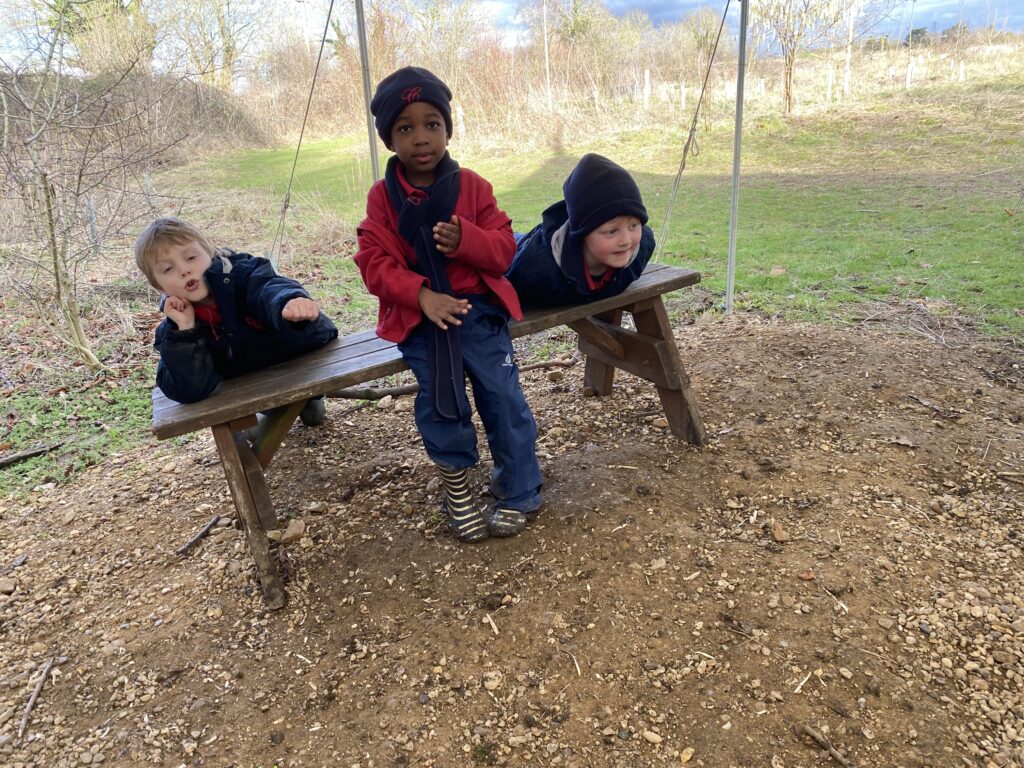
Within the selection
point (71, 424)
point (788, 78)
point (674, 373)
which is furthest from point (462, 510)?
point (788, 78)

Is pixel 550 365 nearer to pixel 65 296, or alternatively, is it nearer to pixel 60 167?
pixel 65 296

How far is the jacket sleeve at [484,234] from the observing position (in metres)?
2.35

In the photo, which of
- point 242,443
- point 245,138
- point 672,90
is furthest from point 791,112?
point 242,443

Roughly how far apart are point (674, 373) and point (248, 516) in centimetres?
A: 186

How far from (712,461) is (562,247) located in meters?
1.14

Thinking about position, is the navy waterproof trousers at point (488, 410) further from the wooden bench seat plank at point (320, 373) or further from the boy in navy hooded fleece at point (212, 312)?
the boy in navy hooded fleece at point (212, 312)

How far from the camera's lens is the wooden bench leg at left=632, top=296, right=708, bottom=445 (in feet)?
10.0

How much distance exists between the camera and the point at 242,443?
2.61 m

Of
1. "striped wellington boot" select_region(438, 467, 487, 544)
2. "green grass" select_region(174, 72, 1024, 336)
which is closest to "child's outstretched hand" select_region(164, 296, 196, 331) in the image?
"striped wellington boot" select_region(438, 467, 487, 544)

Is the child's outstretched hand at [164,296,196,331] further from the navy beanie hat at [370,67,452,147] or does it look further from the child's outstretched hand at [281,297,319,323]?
the navy beanie hat at [370,67,452,147]

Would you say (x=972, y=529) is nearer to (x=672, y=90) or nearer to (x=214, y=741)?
(x=214, y=741)

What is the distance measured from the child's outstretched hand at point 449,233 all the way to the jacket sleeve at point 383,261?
0.48 feet

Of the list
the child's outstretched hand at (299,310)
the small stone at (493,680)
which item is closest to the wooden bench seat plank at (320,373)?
the child's outstretched hand at (299,310)

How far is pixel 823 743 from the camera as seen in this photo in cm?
174
